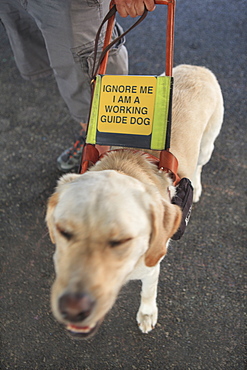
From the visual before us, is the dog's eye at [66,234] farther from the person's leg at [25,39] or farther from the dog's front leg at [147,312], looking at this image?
the person's leg at [25,39]

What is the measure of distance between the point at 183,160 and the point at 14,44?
74.4 inches

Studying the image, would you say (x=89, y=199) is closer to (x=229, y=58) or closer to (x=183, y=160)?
(x=183, y=160)

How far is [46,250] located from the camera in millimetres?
2533

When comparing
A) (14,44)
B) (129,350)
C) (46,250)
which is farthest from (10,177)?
(129,350)

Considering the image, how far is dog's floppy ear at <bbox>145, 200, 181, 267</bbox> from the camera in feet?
4.60

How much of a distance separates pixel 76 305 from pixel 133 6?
174 cm

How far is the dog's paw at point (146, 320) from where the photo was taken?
2148mm

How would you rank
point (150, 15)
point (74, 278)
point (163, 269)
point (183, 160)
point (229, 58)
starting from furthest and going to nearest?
point (150, 15) → point (229, 58) → point (163, 269) → point (183, 160) → point (74, 278)

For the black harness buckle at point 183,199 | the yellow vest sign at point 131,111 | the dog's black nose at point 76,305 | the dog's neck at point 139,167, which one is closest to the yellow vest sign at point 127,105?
the yellow vest sign at point 131,111

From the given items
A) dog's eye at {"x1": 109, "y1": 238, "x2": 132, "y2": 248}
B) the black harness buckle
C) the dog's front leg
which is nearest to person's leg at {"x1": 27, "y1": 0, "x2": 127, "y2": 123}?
the black harness buckle

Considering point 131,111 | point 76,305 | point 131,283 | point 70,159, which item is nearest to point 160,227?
point 76,305

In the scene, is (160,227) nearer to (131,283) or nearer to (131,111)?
(131,111)

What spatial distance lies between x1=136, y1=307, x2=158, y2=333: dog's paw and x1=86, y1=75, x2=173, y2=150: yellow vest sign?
116 centimetres

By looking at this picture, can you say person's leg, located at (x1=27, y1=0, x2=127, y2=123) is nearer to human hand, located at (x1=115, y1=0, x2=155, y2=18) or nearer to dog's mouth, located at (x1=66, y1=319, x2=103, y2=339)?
human hand, located at (x1=115, y1=0, x2=155, y2=18)
